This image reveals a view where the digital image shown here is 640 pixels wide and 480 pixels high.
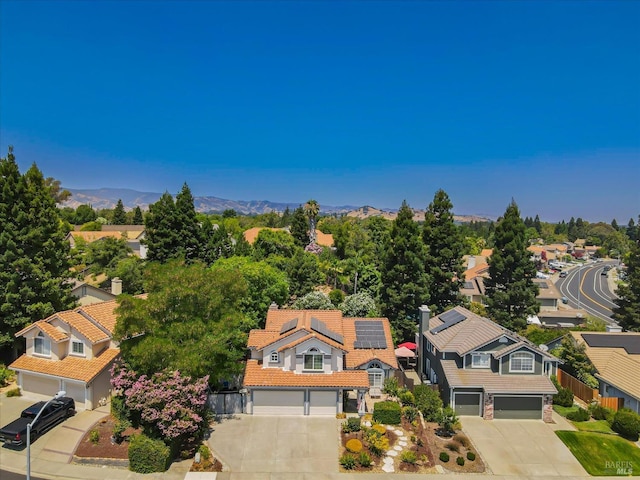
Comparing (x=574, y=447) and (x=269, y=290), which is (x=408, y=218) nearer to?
(x=269, y=290)

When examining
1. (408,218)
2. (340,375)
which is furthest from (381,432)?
(408,218)

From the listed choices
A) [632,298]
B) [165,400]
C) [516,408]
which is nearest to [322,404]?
[165,400]

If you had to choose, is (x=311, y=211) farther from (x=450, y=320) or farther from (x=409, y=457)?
(x=409, y=457)

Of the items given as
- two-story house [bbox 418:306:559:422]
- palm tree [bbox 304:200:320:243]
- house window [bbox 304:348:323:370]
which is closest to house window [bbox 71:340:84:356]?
house window [bbox 304:348:323:370]

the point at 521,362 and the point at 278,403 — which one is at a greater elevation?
the point at 521,362

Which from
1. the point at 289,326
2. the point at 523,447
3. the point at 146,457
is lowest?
the point at 523,447

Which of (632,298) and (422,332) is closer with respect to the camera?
(422,332)

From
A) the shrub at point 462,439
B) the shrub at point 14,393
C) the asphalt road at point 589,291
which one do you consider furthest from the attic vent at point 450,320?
the asphalt road at point 589,291
